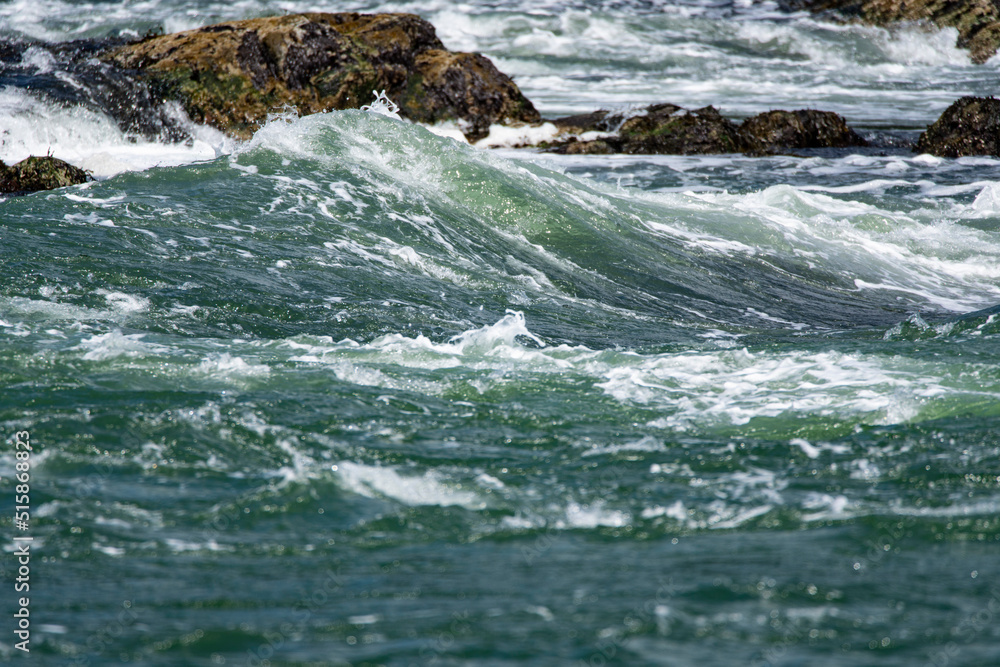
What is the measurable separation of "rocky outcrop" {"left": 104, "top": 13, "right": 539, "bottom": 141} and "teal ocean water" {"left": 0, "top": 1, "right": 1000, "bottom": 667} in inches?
219

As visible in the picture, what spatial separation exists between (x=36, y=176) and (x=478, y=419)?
8.70 metres

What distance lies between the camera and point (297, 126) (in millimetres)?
10328

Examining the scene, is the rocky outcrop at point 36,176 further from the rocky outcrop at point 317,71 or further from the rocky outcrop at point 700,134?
the rocky outcrop at point 700,134

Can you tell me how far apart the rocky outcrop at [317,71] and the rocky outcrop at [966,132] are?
23.2ft

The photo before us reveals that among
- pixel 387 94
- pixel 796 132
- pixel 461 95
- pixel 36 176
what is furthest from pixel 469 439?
pixel 796 132

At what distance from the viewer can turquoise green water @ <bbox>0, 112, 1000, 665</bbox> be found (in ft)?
9.89

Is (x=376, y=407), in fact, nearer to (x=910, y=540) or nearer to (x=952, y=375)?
(x=910, y=540)

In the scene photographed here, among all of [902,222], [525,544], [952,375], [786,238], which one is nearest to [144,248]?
[525,544]

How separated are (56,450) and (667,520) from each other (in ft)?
8.81

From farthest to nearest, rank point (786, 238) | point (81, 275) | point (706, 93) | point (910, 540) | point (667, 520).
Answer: point (706, 93), point (786, 238), point (81, 275), point (667, 520), point (910, 540)

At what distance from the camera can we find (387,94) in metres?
16.8

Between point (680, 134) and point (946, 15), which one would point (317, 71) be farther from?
point (946, 15)

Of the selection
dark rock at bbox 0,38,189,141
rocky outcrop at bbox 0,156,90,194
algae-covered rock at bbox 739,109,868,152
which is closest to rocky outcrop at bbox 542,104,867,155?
algae-covered rock at bbox 739,109,868,152

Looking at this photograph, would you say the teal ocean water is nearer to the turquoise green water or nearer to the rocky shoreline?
the turquoise green water
